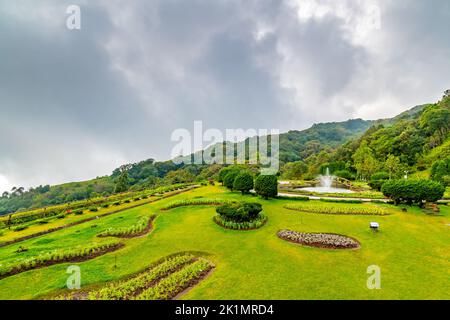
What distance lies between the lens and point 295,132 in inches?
6919

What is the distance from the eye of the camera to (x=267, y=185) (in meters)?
26.3

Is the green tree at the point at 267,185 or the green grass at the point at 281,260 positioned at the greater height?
the green tree at the point at 267,185

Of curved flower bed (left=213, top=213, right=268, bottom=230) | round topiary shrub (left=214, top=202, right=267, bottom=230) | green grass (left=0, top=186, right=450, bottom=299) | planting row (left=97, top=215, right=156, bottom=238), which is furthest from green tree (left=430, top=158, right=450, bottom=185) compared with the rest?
planting row (left=97, top=215, right=156, bottom=238)

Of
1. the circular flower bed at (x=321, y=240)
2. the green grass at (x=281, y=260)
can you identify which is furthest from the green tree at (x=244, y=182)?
the circular flower bed at (x=321, y=240)

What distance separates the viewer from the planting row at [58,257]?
1145 centimetres

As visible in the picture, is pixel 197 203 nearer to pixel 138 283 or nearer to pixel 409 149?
pixel 138 283

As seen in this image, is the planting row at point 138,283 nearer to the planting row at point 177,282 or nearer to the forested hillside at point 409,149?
the planting row at point 177,282

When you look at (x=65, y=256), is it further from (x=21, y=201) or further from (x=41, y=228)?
(x=21, y=201)

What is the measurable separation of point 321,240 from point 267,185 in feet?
41.3

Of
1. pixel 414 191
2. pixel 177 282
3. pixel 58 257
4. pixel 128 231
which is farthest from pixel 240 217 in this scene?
pixel 414 191

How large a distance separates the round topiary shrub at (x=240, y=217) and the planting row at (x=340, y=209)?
6.01 metres

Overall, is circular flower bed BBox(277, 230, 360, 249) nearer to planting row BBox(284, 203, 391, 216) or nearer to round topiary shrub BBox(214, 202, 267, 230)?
round topiary shrub BBox(214, 202, 267, 230)

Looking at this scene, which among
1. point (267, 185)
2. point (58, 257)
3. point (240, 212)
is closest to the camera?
point (58, 257)
